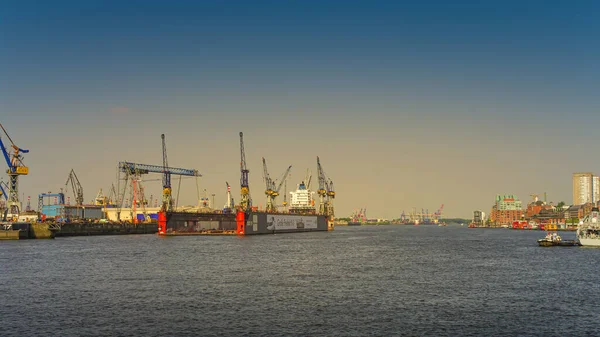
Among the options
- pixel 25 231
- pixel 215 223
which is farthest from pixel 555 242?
pixel 25 231

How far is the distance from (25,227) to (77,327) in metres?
121

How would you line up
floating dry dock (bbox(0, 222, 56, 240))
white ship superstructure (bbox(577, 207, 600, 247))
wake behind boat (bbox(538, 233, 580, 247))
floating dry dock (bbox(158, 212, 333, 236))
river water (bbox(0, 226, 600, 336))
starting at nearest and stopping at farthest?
river water (bbox(0, 226, 600, 336))
white ship superstructure (bbox(577, 207, 600, 247))
wake behind boat (bbox(538, 233, 580, 247))
floating dry dock (bbox(0, 222, 56, 240))
floating dry dock (bbox(158, 212, 333, 236))

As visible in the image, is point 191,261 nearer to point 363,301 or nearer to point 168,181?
point 363,301

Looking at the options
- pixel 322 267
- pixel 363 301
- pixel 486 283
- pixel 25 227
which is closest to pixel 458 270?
pixel 486 283

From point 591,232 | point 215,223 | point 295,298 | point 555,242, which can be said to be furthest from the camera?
point 215,223

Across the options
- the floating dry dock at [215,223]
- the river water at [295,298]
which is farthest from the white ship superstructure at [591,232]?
the floating dry dock at [215,223]

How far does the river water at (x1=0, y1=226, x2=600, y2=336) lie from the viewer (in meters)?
38.6

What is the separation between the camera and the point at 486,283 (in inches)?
2370

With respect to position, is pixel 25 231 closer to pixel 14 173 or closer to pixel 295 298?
pixel 14 173

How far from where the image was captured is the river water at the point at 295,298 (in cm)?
3862

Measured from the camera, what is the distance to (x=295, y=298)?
49.8m

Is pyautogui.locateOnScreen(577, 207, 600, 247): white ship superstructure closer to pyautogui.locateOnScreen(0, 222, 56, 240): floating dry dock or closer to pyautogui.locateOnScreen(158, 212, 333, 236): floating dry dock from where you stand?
pyautogui.locateOnScreen(158, 212, 333, 236): floating dry dock

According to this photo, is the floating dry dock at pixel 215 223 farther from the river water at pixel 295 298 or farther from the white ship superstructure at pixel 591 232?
the white ship superstructure at pixel 591 232

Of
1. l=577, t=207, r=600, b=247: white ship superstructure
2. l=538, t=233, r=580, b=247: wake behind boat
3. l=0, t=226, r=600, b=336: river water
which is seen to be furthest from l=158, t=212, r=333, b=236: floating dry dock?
l=577, t=207, r=600, b=247: white ship superstructure
